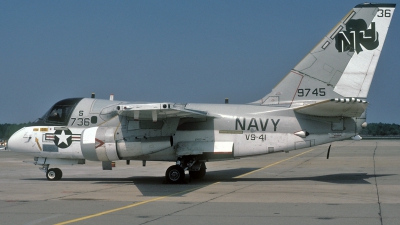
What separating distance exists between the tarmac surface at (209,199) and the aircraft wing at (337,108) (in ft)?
7.88

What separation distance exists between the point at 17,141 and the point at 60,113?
207cm

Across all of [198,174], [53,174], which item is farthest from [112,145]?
[198,174]

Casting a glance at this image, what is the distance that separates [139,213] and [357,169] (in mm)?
15231

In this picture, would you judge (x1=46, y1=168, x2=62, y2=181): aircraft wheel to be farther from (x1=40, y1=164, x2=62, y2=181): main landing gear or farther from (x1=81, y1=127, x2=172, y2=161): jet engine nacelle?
(x1=81, y1=127, x2=172, y2=161): jet engine nacelle

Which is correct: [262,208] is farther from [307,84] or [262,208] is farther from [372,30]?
[372,30]

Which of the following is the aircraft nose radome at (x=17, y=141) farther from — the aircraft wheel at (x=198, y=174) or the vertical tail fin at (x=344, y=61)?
the vertical tail fin at (x=344, y=61)

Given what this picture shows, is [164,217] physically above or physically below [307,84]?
below

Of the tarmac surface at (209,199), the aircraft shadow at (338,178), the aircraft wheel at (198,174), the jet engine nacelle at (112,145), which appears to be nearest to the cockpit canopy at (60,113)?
the jet engine nacelle at (112,145)

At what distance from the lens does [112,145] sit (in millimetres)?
18547

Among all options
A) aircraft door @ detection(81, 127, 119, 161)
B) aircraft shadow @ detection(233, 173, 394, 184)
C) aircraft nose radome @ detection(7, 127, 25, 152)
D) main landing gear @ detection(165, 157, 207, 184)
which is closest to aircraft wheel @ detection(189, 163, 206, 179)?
main landing gear @ detection(165, 157, 207, 184)

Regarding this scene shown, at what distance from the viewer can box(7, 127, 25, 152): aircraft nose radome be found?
20.5 meters

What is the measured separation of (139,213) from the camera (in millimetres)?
11820

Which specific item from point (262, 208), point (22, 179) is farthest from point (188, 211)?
point (22, 179)

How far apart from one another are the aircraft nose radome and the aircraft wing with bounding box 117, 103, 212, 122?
17.6 ft
